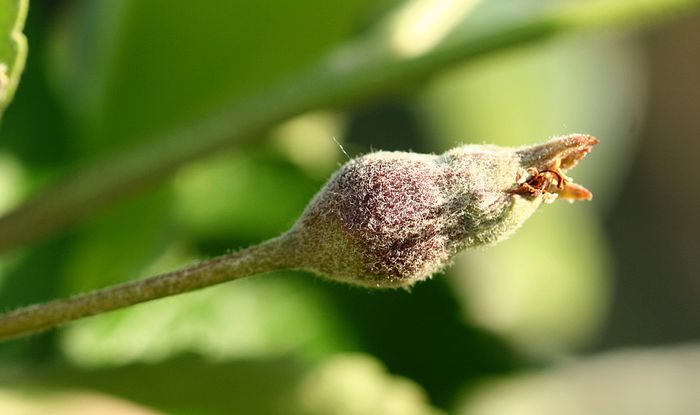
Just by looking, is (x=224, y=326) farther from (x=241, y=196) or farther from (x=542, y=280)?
(x=542, y=280)

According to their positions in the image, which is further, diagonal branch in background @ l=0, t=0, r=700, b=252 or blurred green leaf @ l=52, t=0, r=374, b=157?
blurred green leaf @ l=52, t=0, r=374, b=157

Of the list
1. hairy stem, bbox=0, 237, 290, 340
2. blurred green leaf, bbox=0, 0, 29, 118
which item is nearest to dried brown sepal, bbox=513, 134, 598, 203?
hairy stem, bbox=0, 237, 290, 340

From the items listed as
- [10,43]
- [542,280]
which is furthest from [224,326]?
[542,280]

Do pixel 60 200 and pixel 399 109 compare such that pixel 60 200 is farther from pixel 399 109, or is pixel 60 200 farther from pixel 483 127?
pixel 399 109

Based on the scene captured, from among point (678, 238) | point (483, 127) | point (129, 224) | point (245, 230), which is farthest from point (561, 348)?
point (678, 238)

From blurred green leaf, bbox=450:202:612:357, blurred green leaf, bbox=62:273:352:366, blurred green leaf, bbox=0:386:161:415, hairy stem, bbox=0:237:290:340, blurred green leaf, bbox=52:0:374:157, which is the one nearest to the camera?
hairy stem, bbox=0:237:290:340

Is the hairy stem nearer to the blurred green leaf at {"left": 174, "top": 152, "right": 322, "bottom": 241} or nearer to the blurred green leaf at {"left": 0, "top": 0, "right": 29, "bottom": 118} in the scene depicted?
the blurred green leaf at {"left": 0, "top": 0, "right": 29, "bottom": 118}

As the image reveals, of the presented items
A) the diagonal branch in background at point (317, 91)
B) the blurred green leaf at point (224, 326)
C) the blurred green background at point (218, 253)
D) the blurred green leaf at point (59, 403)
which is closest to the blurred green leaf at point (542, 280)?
the blurred green background at point (218, 253)
